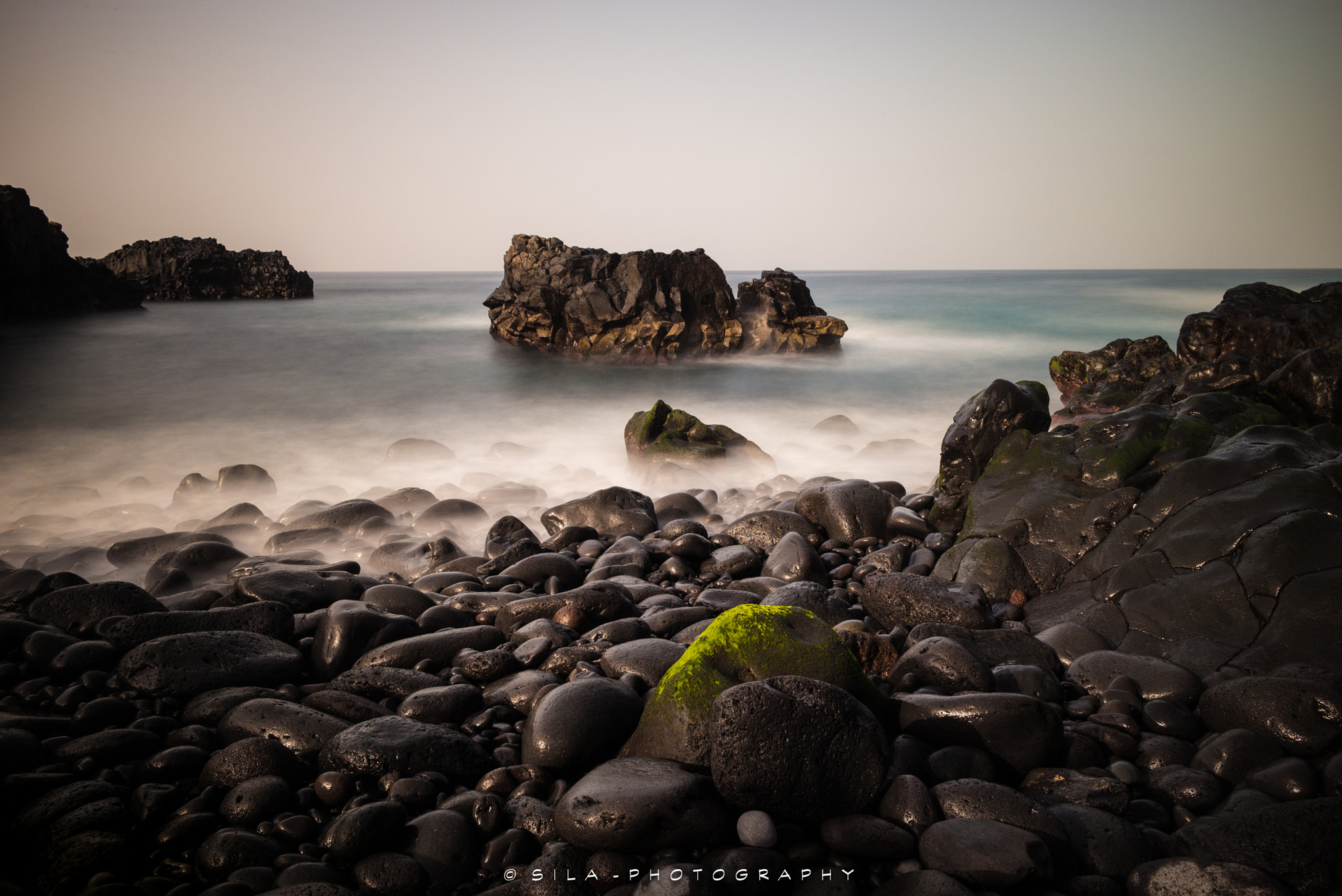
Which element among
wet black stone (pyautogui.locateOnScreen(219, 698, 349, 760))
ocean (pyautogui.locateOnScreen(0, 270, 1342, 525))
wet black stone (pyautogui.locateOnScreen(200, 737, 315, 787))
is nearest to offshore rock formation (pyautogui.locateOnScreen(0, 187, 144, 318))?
ocean (pyautogui.locateOnScreen(0, 270, 1342, 525))

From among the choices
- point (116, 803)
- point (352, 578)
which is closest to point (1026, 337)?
point (352, 578)

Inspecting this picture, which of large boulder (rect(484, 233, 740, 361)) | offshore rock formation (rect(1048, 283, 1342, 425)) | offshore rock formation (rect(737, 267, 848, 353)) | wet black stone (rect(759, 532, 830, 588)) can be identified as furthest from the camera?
offshore rock formation (rect(737, 267, 848, 353))

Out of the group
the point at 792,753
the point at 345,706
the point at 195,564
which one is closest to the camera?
the point at 792,753

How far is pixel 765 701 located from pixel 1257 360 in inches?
293

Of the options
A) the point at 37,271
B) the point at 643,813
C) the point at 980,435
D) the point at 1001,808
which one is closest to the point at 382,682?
the point at 643,813

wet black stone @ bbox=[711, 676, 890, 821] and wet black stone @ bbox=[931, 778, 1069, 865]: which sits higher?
wet black stone @ bbox=[711, 676, 890, 821]

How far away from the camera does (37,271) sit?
30203 millimetres

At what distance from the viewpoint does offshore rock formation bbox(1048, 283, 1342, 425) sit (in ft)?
20.9

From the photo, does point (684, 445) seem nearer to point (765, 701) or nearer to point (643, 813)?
point (765, 701)

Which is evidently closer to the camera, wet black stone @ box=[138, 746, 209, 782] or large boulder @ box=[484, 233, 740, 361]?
wet black stone @ box=[138, 746, 209, 782]

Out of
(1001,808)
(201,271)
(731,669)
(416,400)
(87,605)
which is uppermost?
(201,271)

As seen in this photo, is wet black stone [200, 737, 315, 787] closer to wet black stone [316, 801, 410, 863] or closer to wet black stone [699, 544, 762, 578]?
wet black stone [316, 801, 410, 863]

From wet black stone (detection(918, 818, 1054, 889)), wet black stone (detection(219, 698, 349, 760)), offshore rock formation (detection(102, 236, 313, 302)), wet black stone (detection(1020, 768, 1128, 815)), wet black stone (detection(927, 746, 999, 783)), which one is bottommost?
wet black stone (detection(1020, 768, 1128, 815))

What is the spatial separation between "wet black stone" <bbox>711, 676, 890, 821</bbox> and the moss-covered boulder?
816cm
